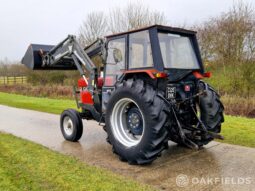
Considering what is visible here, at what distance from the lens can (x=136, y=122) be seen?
16.7ft

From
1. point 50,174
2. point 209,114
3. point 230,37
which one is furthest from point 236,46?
point 50,174

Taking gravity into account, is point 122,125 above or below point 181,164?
above

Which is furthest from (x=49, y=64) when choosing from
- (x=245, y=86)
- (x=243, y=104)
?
(x=245, y=86)

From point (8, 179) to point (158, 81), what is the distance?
2.80 metres

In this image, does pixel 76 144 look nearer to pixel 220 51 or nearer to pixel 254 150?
pixel 254 150

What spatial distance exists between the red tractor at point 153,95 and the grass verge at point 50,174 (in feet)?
2.40

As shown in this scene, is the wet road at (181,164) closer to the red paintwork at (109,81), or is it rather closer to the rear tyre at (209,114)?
the rear tyre at (209,114)

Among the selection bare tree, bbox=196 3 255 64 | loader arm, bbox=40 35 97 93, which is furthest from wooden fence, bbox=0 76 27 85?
loader arm, bbox=40 35 97 93

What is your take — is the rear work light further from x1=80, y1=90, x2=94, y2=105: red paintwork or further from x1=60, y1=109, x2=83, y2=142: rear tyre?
x1=60, y1=109, x2=83, y2=142: rear tyre

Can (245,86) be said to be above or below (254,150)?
above

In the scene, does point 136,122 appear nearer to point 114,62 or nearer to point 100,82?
point 114,62

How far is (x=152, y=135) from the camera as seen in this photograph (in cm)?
443

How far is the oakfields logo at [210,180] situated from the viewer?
13.2 feet

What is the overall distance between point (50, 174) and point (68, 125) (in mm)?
2503
